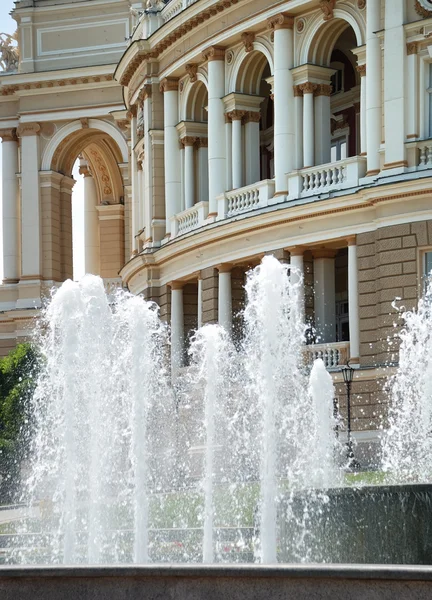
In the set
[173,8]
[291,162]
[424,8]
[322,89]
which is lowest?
[291,162]

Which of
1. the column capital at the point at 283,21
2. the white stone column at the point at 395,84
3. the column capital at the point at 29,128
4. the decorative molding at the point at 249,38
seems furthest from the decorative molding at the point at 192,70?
the column capital at the point at 29,128

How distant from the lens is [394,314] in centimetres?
3183

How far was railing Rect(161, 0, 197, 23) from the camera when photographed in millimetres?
41125

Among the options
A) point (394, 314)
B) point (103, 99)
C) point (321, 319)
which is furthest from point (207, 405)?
point (103, 99)

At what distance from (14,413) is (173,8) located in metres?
12.8

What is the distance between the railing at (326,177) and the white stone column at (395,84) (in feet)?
4.06

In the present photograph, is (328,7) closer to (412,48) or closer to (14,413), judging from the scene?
(412,48)

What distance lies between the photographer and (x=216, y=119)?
129 ft

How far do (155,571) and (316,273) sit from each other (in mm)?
26536

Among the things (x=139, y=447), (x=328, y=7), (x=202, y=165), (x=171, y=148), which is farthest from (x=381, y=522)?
(x=171, y=148)

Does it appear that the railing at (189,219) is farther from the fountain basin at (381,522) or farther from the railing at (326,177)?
the fountain basin at (381,522)

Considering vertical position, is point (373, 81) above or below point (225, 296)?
above

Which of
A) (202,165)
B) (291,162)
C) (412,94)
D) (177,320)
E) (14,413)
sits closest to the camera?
(412,94)

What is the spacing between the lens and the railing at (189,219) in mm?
39750
